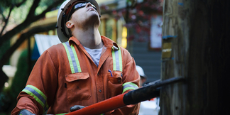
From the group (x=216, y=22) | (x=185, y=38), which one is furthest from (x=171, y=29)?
(x=216, y=22)

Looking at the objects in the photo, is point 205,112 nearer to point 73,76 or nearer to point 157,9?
point 73,76

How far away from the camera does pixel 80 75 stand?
244 cm

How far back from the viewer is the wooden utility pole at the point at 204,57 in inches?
53.4

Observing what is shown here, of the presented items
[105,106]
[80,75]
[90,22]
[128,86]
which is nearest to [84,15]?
[90,22]

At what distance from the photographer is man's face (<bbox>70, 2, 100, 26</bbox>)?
2771mm

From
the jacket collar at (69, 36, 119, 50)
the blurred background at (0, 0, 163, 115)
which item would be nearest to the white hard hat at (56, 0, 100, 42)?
the jacket collar at (69, 36, 119, 50)

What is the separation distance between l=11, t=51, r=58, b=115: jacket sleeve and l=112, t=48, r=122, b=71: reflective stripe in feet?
1.77

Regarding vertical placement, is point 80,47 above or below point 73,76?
above

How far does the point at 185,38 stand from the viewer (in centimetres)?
139

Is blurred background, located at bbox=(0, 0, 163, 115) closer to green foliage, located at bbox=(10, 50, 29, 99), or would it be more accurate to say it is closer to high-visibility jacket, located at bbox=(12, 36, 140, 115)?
green foliage, located at bbox=(10, 50, 29, 99)

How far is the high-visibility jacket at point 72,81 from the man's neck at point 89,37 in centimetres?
11

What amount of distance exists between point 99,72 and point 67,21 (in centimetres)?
77

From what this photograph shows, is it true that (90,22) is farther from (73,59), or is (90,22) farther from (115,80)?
(115,80)

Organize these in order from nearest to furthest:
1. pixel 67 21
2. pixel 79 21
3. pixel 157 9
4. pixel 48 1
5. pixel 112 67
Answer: pixel 112 67 < pixel 79 21 < pixel 67 21 < pixel 48 1 < pixel 157 9
